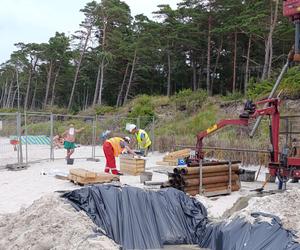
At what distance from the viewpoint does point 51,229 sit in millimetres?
5742

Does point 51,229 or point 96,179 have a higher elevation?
point 51,229

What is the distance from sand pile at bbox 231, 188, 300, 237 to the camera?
5.86 meters

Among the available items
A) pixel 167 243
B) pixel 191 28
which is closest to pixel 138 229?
pixel 167 243

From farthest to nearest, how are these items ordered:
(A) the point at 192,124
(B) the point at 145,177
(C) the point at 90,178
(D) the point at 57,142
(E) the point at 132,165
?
(A) the point at 192,124, (D) the point at 57,142, (E) the point at 132,165, (B) the point at 145,177, (C) the point at 90,178

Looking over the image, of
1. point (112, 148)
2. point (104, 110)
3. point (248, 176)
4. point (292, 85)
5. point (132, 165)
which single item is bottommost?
point (248, 176)

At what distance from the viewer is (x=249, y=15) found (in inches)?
1460

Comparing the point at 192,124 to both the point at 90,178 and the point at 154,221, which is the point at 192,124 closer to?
the point at 90,178

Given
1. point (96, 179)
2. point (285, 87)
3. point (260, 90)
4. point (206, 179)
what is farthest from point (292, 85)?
point (96, 179)

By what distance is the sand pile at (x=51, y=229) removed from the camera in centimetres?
538

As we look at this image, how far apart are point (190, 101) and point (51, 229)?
3257cm

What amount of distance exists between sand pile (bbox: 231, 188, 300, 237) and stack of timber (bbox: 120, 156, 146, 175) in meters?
7.70

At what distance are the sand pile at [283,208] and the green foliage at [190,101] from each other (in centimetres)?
3035

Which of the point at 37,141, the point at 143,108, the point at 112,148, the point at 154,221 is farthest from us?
the point at 143,108

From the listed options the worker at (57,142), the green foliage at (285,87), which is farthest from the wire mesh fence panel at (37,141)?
the green foliage at (285,87)
